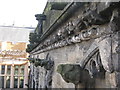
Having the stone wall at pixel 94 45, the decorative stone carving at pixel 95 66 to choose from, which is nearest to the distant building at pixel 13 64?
the stone wall at pixel 94 45

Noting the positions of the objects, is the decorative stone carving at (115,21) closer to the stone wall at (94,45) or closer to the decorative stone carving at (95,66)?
the stone wall at (94,45)

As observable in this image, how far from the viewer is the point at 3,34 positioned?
20.2 meters

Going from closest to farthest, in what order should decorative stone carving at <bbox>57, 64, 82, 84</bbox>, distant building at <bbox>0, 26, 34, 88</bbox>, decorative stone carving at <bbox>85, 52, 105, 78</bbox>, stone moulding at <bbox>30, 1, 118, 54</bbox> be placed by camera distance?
1. stone moulding at <bbox>30, 1, 118, 54</bbox>
2. decorative stone carving at <bbox>85, 52, 105, 78</bbox>
3. decorative stone carving at <bbox>57, 64, 82, 84</bbox>
4. distant building at <bbox>0, 26, 34, 88</bbox>

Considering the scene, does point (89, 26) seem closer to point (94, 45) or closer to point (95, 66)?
point (94, 45)

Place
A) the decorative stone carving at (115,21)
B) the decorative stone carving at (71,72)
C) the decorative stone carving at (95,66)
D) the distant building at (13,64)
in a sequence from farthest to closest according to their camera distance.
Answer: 1. the distant building at (13,64)
2. the decorative stone carving at (71,72)
3. the decorative stone carving at (95,66)
4. the decorative stone carving at (115,21)

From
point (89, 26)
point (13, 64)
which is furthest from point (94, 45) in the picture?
point (13, 64)

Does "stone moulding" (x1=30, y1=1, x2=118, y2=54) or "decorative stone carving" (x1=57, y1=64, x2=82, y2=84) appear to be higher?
"stone moulding" (x1=30, y1=1, x2=118, y2=54)

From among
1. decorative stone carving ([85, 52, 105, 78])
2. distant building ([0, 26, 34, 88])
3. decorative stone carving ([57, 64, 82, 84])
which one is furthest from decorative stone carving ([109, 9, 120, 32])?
distant building ([0, 26, 34, 88])

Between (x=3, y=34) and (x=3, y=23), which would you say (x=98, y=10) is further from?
(x=3, y=23)

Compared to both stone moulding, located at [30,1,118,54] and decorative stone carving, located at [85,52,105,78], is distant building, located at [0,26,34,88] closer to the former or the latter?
stone moulding, located at [30,1,118,54]

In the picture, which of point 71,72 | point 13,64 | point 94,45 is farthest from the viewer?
point 13,64

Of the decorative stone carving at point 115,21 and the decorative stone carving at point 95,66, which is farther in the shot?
the decorative stone carving at point 95,66

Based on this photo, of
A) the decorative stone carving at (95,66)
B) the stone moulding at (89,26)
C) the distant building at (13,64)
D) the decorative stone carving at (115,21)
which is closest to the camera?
the decorative stone carving at (115,21)

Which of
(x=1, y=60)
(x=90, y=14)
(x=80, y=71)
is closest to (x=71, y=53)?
(x=80, y=71)
